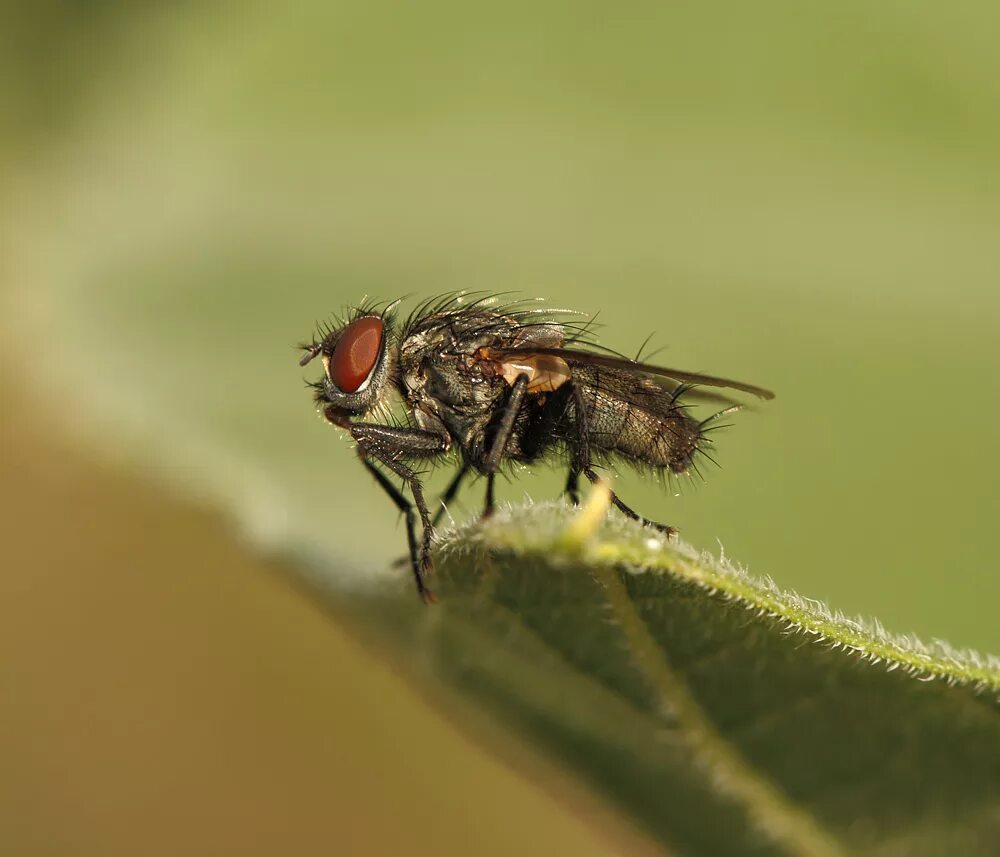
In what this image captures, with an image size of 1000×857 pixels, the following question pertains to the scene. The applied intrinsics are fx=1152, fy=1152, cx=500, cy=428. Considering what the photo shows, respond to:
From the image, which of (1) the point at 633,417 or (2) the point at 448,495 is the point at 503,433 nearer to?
(1) the point at 633,417

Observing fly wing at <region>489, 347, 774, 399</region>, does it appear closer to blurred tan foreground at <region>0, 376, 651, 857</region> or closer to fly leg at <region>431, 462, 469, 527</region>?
fly leg at <region>431, 462, 469, 527</region>

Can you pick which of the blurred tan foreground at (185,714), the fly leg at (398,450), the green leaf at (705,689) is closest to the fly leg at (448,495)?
the fly leg at (398,450)

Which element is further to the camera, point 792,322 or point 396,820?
point 396,820

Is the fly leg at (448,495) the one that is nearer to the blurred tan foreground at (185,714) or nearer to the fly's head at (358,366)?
the fly's head at (358,366)

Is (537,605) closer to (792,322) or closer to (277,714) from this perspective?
(792,322)

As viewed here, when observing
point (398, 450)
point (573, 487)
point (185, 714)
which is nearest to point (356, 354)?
point (398, 450)

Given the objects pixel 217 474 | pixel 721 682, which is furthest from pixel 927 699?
pixel 217 474

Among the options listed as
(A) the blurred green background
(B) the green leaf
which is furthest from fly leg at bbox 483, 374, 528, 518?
(B) the green leaf
